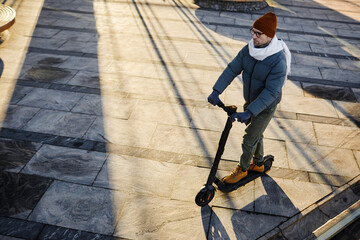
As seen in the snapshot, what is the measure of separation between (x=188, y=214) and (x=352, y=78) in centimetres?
524

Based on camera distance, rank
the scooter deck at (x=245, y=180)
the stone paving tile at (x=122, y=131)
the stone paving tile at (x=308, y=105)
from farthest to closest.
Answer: the stone paving tile at (x=308, y=105) → the stone paving tile at (x=122, y=131) → the scooter deck at (x=245, y=180)

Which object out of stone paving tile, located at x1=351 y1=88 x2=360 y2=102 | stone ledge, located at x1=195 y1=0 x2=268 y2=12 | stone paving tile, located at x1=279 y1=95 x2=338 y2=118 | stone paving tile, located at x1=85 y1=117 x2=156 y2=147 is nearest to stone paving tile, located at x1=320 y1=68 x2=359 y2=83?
stone paving tile, located at x1=351 y1=88 x2=360 y2=102

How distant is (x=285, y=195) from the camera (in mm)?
3734

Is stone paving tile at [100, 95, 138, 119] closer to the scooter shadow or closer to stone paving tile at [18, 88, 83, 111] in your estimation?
stone paving tile at [18, 88, 83, 111]

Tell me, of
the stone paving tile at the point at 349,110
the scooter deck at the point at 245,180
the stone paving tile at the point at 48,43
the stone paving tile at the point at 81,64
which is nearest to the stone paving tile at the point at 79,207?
the scooter deck at the point at 245,180

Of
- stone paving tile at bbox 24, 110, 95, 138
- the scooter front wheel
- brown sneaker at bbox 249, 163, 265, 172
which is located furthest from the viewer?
stone paving tile at bbox 24, 110, 95, 138

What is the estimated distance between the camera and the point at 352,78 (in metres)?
6.44

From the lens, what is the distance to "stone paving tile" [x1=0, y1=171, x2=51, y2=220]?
3.41m

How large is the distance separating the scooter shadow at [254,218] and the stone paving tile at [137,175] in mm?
723

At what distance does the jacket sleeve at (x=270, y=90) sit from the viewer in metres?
2.85

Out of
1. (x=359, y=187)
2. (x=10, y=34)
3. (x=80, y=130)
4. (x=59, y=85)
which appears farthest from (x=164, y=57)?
(x=359, y=187)

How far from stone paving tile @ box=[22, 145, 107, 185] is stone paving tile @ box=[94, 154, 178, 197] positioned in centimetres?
14

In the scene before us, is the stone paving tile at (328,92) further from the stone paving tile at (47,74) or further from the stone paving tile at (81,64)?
the stone paving tile at (47,74)

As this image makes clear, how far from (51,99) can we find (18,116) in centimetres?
66
